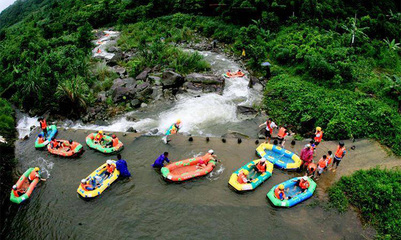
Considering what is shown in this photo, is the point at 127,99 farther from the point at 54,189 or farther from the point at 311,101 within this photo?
the point at 311,101

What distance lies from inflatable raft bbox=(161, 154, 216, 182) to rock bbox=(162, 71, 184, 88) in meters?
9.19

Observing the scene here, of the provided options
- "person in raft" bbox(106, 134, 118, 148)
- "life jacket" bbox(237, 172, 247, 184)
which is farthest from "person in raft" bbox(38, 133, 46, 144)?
"life jacket" bbox(237, 172, 247, 184)

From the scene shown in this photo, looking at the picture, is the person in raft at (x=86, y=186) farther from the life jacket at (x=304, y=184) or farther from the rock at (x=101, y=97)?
the rock at (x=101, y=97)

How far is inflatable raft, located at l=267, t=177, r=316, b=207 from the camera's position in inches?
365

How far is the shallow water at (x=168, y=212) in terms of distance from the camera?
873cm

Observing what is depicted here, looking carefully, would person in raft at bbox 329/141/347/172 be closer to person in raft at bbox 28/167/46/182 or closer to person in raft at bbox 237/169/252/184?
person in raft at bbox 237/169/252/184

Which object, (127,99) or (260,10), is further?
(260,10)

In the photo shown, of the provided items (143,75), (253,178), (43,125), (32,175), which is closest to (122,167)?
(32,175)

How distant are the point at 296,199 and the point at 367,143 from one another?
18.2ft

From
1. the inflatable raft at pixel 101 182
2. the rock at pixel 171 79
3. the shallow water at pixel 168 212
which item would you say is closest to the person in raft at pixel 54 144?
the shallow water at pixel 168 212

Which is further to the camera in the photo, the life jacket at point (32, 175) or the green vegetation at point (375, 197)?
the life jacket at point (32, 175)

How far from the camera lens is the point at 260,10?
2680cm

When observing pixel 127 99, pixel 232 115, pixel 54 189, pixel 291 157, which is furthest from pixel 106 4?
pixel 291 157

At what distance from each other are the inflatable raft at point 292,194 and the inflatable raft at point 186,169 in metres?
2.81
